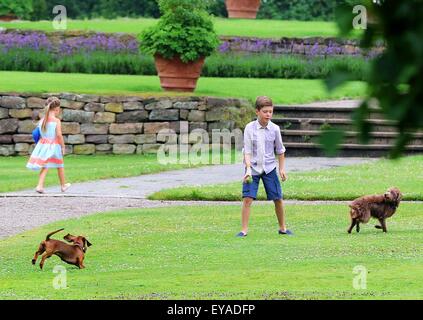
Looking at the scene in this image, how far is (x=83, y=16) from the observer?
1480 inches

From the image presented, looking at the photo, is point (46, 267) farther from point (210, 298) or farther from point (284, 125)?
point (284, 125)

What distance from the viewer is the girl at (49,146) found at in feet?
48.6

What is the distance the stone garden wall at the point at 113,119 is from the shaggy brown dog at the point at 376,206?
867cm

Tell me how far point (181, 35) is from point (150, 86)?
203 centimetres

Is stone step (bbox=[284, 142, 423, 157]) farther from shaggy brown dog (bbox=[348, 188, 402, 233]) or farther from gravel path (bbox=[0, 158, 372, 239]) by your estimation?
shaggy brown dog (bbox=[348, 188, 402, 233])

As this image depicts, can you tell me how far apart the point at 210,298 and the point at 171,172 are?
971 centimetres

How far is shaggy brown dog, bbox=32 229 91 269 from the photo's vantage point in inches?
335

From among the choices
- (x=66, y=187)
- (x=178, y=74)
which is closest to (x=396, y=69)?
(x=66, y=187)

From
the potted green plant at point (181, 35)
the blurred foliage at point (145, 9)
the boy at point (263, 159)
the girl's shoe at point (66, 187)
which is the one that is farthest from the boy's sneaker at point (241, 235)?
the blurred foliage at point (145, 9)

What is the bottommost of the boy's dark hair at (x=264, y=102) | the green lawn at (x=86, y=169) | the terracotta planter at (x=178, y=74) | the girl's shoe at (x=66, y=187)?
the green lawn at (x=86, y=169)

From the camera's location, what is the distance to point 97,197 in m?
14.1

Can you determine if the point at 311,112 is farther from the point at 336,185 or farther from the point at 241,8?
the point at 241,8

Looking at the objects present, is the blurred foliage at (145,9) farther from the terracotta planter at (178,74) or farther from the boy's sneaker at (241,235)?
the boy's sneaker at (241,235)

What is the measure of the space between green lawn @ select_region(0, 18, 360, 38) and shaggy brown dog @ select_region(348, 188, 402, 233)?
1680 cm
